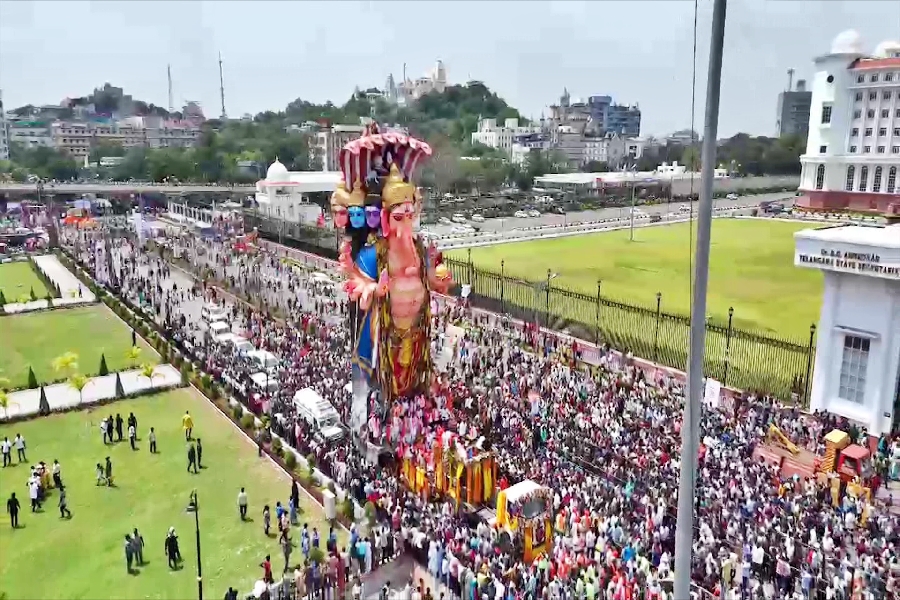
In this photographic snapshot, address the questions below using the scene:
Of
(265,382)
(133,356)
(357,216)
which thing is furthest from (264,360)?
(357,216)

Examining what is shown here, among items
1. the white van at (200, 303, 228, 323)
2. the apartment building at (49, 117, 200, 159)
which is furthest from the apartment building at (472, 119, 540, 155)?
the white van at (200, 303, 228, 323)

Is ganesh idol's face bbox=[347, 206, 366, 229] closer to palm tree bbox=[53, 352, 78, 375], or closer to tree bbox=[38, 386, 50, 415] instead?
tree bbox=[38, 386, 50, 415]

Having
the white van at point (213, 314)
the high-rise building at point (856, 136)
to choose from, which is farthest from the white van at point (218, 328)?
the high-rise building at point (856, 136)

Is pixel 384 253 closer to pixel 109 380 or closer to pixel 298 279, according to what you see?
pixel 109 380

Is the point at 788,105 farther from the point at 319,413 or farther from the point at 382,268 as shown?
the point at 319,413

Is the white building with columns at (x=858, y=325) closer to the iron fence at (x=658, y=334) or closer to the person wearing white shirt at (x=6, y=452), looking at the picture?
the iron fence at (x=658, y=334)

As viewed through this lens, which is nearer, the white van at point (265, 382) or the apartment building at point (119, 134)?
the white van at point (265, 382)

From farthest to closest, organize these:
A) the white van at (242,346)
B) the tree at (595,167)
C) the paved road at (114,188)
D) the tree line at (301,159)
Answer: the tree at (595,167) < the tree line at (301,159) < the paved road at (114,188) < the white van at (242,346)
